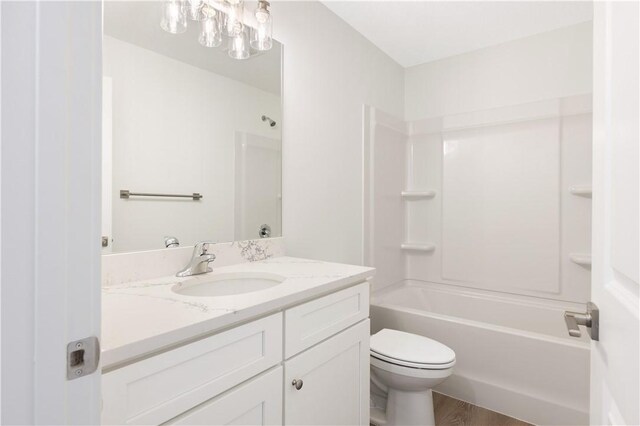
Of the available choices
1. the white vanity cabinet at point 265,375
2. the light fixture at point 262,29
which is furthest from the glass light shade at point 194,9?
the white vanity cabinet at point 265,375

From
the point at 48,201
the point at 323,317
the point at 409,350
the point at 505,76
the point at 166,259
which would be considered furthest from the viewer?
the point at 505,76

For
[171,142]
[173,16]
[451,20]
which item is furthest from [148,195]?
[451,20]

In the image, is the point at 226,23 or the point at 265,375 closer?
the point at 265,375

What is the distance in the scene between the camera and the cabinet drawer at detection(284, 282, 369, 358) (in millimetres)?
1060

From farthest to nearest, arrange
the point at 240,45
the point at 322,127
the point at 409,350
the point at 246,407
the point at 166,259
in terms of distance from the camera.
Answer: the point at 322,127
the point at 409,350
the point at 240,45
the point at 166,259
the point at 246,407

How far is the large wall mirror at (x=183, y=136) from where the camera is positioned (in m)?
1.20

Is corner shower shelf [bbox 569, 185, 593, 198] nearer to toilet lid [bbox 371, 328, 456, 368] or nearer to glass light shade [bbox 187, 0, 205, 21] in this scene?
Answer: toilet lid [bbox 371, 328, 456, 368]

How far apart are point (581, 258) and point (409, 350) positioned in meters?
1.47

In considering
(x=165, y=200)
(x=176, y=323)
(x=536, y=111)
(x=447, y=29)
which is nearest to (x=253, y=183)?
(x=165, y=200)

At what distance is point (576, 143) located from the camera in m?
2.35

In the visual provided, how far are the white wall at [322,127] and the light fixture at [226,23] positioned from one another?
8.6 inches

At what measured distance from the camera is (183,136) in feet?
Result: 4.58

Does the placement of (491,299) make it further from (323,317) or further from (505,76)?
(323,317)

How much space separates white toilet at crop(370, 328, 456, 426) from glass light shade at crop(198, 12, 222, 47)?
1611mm
